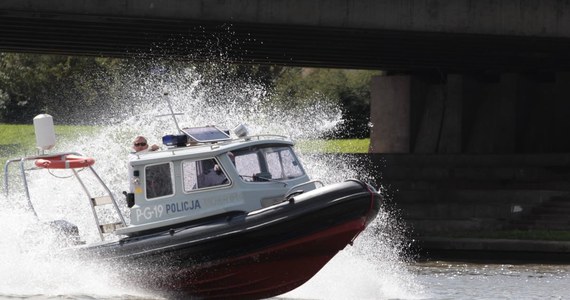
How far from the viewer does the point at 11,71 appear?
220ft

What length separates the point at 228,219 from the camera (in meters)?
20.4

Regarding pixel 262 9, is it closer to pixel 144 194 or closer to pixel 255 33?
pixel 255 33

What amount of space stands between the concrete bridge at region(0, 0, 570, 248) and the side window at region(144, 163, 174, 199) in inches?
474

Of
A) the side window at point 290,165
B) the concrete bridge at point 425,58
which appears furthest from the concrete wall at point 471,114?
the side window at point 290,165

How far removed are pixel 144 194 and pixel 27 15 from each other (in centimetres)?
1287

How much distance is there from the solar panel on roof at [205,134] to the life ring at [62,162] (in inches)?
91.0

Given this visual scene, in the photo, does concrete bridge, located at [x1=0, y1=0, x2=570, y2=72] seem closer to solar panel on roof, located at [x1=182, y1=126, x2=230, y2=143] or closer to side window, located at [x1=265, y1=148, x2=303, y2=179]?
solar panel on roof, located at [x1=182, y1=126, x2=230, y2=143]

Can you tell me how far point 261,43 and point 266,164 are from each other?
18632 mm

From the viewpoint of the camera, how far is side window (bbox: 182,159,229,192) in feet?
68.5

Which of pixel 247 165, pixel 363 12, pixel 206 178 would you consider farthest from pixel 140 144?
pixel 363 12

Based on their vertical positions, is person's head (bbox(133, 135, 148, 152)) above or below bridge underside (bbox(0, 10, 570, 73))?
below

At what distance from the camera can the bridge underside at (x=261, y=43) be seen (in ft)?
116

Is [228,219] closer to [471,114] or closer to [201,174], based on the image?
[201,174]

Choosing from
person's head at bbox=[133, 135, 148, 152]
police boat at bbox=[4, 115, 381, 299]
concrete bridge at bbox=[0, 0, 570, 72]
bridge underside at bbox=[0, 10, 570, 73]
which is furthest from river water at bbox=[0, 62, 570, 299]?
bridge underside at bbox=[0, 10, 570, 73]
